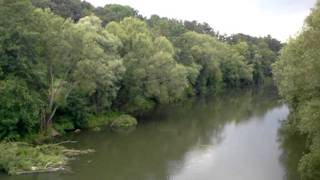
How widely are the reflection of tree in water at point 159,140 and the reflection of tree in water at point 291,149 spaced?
20.7 feet

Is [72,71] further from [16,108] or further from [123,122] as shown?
[123,122]

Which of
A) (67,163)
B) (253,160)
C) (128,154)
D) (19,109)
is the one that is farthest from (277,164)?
(19,109)

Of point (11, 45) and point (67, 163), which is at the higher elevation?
point (11, 45)

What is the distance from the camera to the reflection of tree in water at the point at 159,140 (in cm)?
3528

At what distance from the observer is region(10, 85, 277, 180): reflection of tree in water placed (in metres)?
35.3

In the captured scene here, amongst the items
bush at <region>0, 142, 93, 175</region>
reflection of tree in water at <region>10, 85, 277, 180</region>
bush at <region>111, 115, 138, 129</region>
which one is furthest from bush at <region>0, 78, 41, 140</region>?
bush at <region>111, 115, 138, 129</region>

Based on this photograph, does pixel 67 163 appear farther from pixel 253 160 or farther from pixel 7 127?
pixel 253 160

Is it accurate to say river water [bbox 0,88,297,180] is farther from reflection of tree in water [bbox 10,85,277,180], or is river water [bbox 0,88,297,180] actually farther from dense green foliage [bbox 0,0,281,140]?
dense green foliage [bbox 0,0,281,140]

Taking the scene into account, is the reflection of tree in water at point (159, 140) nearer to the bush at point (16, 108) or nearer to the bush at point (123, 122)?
the bush at point (123, 122)

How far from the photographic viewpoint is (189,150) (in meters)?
42.5

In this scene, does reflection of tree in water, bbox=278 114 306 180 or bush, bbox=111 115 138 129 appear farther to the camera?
bush, bbox=111 115 138 129

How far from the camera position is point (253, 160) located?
125ft

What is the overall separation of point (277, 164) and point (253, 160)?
1988 millimetres

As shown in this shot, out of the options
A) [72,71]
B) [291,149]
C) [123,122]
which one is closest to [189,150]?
[291,149]
